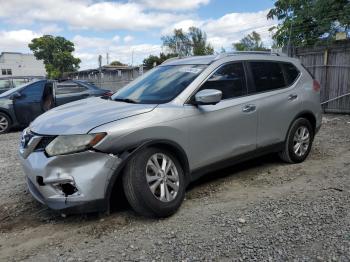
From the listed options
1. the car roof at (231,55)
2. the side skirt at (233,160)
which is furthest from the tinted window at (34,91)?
the side skirt at (233,160)

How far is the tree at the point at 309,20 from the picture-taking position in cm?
1139

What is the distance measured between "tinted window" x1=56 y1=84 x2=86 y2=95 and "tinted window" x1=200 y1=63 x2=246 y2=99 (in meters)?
6.98

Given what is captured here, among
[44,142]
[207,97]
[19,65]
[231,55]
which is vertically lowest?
[44,142]

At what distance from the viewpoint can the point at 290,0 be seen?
13438 mm

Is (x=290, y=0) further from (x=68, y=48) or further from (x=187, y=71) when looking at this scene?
(x=68, y=48)

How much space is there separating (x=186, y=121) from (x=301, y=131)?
7.86 ft

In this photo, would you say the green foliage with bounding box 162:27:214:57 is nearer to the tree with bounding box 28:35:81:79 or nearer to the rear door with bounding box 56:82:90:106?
the tree with bounding box 28:35:81:79

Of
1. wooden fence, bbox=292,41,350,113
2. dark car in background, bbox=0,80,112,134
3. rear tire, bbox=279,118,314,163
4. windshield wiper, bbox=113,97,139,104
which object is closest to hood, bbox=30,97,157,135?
windshield wiper, bbox=113,97,139,104

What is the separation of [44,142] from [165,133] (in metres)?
1.19

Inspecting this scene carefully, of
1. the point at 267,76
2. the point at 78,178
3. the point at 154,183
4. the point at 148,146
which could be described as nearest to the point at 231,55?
the point at 267,76

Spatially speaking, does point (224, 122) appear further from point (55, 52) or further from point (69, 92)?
point (55, 52)

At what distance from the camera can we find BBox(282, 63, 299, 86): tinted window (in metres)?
5.56

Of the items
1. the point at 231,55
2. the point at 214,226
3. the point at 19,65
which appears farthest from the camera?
the point at 19,65

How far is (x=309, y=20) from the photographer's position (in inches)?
507
